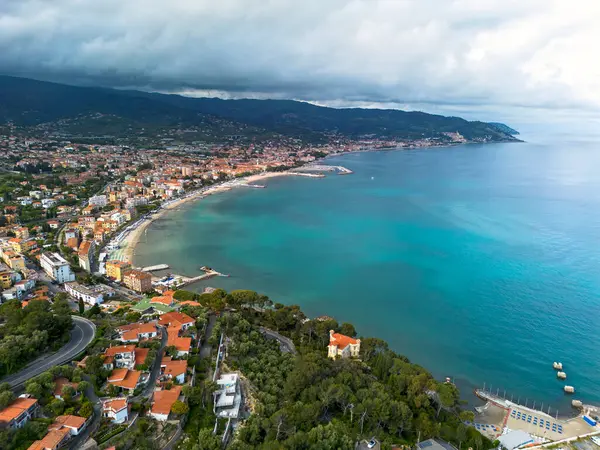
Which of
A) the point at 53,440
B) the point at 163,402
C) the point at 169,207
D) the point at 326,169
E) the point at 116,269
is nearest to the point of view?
the point at 53,440

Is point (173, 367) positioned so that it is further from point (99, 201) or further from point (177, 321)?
point (99, 201)

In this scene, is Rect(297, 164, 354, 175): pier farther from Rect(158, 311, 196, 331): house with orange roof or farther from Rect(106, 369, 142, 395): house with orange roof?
Rect(106, 369, 142, 395): house with orange roof

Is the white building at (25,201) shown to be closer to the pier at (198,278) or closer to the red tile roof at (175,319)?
the pier at (198,278)

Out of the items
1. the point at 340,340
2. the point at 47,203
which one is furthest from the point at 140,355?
the point at 47,203

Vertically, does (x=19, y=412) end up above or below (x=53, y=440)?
above

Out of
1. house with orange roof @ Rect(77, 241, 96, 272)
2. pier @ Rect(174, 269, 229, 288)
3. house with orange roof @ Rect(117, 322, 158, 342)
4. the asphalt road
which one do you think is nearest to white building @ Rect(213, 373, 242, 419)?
house with orange roof @ Rect(117, 322, 158, 342)

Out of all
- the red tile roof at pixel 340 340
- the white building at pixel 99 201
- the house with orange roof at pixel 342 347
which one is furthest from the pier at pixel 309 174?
the house with orange roof at pixel 342 347
